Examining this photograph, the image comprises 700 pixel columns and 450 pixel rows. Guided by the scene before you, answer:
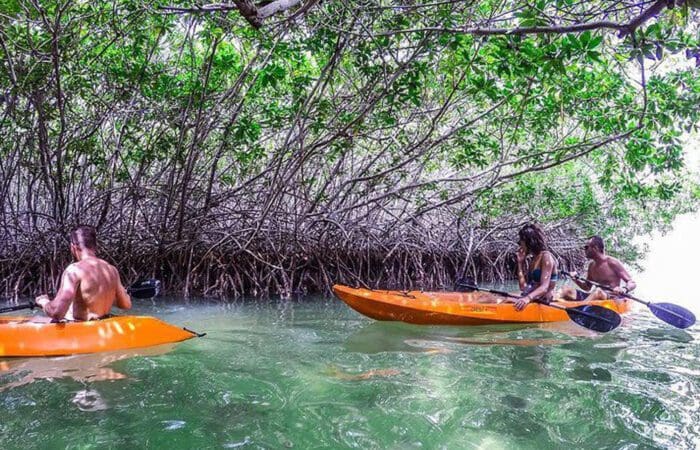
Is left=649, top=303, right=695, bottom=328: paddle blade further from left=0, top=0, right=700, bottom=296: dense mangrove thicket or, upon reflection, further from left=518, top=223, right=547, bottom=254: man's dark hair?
left=0, top=0, right=700, bottom=296: dense mangrove thicket

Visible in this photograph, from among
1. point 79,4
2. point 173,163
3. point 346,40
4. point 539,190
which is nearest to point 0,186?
point 173,163

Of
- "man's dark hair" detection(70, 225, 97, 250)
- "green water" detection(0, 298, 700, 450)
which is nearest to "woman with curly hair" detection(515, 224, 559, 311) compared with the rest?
"green water" detection(0, 298, 700, 450)

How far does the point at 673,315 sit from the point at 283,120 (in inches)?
165

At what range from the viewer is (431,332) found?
14.8 ft

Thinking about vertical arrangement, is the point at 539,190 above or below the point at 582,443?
above

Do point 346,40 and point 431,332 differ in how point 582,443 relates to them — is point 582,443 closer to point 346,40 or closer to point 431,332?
point 431,332

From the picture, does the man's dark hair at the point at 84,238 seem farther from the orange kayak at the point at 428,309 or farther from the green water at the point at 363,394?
the orange kayak at the point at 428,309

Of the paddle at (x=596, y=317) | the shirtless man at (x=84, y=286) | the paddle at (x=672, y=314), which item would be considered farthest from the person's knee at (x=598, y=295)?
the shirtless man at (x=84, y=286)

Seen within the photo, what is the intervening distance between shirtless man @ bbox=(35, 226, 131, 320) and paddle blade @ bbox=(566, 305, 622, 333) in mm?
3385

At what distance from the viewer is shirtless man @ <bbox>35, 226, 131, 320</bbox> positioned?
3246 millimetres

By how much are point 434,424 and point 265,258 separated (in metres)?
5.25

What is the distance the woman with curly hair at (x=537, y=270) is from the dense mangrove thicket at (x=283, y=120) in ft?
3.40

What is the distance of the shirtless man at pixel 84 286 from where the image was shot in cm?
325

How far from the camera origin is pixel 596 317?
431 centimetres
